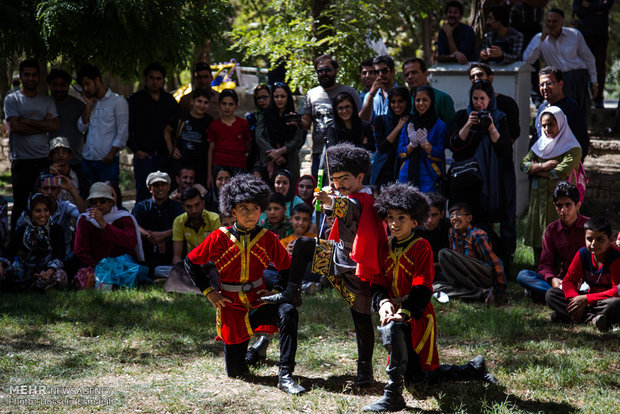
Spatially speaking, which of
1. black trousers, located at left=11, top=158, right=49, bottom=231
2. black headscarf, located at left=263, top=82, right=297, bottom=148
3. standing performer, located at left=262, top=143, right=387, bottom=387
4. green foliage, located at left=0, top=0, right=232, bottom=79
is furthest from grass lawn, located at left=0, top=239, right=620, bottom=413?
green foliage, located at left=0, top=0, right=232, bottom=79

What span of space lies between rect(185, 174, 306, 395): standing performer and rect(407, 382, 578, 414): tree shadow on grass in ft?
3.48

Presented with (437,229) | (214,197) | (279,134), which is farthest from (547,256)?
(214,197)

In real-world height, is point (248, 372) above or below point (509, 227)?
below

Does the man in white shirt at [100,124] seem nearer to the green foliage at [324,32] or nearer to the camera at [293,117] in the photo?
the camera at [293,117]

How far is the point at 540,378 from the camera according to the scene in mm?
4875

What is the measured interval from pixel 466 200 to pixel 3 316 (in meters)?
4.32

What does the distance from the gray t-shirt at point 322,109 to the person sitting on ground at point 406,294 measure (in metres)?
3.45

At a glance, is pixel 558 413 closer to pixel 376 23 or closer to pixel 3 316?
pixel 3 316

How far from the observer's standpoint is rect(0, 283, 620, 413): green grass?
4516 millimetres

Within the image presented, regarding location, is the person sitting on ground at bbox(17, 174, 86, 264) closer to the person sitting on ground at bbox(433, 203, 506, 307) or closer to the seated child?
the seated child

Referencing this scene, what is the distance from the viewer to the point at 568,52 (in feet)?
31.3

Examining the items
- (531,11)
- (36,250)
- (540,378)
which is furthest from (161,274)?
(531,11)

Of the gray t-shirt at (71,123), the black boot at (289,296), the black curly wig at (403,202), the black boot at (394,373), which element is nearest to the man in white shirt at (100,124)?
the gray t-shirt at (71,123)

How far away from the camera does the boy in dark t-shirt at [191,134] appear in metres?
8.55
